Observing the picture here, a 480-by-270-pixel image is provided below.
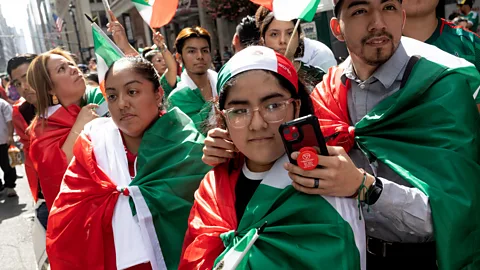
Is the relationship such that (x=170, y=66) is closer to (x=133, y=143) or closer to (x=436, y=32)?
(x=133, y=143)

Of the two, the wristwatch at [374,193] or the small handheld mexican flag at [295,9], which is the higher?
the small handheld mexican flag at [295,9]

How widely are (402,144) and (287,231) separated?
51cm

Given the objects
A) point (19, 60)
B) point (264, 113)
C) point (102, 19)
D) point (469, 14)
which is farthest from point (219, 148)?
point (102, 19)

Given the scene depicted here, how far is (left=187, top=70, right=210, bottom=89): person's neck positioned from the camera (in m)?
4.30

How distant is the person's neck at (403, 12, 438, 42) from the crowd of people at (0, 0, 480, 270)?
0.17 ft

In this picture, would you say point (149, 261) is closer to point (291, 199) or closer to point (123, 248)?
point (123, 248)

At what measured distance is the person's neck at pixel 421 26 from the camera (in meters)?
2.58

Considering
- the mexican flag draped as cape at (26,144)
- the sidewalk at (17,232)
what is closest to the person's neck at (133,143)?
the mexican flag draped as cape at (26,144)

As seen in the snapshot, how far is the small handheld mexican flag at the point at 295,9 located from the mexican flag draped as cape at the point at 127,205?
79 cm

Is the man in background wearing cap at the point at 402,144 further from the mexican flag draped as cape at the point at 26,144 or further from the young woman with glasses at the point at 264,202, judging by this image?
the mexican flag draped as cape at the point at 26,144

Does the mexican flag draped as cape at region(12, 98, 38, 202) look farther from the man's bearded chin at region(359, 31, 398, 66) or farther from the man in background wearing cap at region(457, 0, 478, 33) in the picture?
the man in background wearing cap at region(457, 0, 478, 33)

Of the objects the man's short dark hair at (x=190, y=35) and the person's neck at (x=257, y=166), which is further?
the man's short dark hair at (x=190, y=35)

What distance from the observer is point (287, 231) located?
4.89 ft

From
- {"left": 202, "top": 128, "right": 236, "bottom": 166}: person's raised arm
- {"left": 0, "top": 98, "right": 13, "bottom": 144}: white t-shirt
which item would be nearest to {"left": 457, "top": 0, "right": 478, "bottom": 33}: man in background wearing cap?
{"left": 202, "top": 128, "right": 236, "bottom": 166}: person's raised arm
